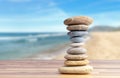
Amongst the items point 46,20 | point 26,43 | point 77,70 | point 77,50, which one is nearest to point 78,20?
point 77,50

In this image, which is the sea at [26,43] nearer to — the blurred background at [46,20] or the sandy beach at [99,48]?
the blurred background at [46,20]

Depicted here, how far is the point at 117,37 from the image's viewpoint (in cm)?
629

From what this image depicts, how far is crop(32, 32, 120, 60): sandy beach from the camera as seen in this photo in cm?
588

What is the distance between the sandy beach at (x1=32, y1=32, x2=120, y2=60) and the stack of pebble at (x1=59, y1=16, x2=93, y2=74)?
3343 mm

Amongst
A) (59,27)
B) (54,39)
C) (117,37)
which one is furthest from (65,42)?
(117,37)

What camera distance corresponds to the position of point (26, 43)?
5859 mm

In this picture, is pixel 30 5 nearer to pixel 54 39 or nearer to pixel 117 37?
pixel 54 39

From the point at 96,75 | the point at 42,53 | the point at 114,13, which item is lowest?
the point at 96,75

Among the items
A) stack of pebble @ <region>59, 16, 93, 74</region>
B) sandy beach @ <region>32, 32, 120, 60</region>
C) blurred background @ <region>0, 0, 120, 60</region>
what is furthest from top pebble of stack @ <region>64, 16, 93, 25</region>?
sandy beach @ <region>32, 32, 120, 60</region>

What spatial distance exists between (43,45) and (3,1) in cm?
129

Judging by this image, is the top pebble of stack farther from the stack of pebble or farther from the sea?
the sea

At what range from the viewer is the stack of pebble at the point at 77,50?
2234mm

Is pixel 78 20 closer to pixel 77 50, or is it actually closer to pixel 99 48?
pixel 77 50

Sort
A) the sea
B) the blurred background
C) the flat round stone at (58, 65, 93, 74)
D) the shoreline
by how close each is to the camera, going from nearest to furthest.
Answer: the flat round stone at (58, 65, 93, 74) → the blurred background → the sea → the shoreline
